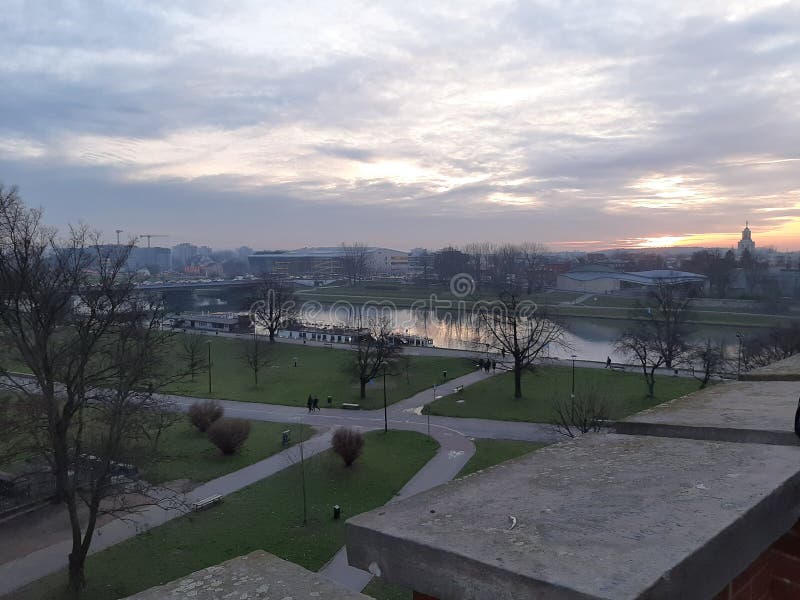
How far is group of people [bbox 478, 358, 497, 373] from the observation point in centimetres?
3184

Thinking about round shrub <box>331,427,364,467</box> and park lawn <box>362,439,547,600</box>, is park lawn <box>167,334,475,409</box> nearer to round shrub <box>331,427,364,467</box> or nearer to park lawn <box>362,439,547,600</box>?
park lawn <box>362,439,547,600</box>

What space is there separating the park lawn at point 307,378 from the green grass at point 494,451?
7.29m

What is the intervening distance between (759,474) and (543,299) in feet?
270

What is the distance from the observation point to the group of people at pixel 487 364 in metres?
31.8

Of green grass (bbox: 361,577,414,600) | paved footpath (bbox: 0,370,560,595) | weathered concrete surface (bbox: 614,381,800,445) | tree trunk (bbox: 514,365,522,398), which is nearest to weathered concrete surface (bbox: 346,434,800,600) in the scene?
weathered concrete surface (bbox: 614,381,800,445)

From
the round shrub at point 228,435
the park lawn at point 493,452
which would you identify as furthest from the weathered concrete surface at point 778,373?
the round shrub at point 228,435

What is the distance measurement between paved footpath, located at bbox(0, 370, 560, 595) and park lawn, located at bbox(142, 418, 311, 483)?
0.53 m

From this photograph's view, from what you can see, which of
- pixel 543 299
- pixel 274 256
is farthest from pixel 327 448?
pixel 274 256

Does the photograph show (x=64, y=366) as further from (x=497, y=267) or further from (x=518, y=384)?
(x=497, y=267)

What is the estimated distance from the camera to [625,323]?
189ft

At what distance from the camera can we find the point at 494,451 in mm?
18406

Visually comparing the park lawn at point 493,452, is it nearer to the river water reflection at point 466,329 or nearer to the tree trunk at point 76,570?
the tree trunk at point 76,570

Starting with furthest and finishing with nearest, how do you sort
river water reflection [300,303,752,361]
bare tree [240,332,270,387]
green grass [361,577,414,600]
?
river water reflection [300,303,752,361] < bare tree [240,332,270,387] < green grass [361,577,414,600]

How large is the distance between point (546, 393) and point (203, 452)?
15.4 m
